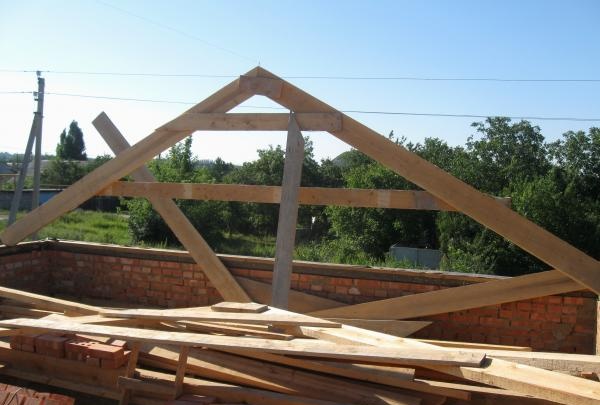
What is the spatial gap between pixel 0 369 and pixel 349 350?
3.21m

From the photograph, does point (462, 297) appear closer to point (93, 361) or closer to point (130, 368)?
point (130, 368)

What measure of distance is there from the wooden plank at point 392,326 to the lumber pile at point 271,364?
1.95ft

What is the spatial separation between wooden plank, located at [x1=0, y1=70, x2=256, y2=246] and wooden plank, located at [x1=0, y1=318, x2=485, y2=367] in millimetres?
2059

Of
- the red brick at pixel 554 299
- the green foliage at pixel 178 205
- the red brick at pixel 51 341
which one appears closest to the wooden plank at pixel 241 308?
the red brick at pixel 51 341

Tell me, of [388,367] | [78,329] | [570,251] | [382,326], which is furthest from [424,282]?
[78,329]

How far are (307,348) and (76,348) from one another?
2.11m

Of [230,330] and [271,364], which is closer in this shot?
[271,364]

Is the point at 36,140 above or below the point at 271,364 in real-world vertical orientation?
above

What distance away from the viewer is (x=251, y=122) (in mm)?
4812

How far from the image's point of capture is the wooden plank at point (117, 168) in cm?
495

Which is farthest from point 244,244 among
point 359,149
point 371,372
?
point 371,372

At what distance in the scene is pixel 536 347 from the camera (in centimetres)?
517

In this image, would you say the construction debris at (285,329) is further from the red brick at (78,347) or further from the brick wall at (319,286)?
the brick wall at (319,286)

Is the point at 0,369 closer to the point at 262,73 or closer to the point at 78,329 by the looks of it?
the point at 78,329
